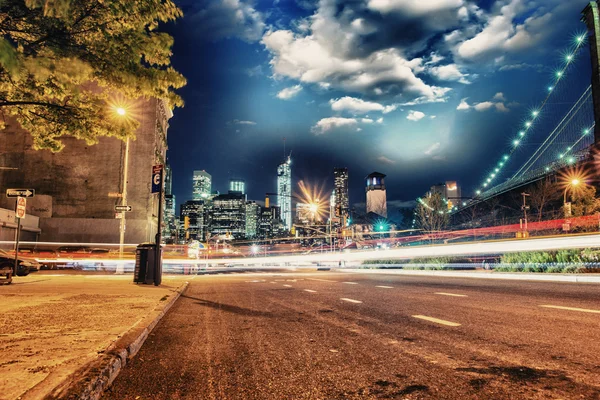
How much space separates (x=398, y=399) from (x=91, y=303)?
7768mm

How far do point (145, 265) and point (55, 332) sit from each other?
374 inches

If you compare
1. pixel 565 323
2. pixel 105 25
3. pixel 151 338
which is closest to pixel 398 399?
pixel 151 338

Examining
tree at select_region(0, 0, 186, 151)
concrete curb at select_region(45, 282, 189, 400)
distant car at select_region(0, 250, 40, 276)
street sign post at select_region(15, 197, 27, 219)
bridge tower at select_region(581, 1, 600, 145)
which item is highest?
bridge tower at select_region(581, 1, 600, 145)

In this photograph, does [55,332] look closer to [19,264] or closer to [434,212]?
[19,264]

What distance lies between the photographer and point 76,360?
4.10 metres

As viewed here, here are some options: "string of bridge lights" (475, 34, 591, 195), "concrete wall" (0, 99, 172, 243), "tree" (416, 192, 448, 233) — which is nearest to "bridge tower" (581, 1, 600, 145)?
"string of bridge lights" (475, 34, 591, 195)

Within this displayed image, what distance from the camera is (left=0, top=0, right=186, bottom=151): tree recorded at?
6493 millimetres

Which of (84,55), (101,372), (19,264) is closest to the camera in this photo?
(101,372)

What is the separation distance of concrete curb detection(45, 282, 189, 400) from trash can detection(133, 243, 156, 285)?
31.0ft

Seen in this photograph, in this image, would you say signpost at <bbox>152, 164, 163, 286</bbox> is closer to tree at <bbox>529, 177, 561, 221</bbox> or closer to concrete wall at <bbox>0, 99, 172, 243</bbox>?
concrete wall at <bbox>0, 99, 172, 243</bbox>

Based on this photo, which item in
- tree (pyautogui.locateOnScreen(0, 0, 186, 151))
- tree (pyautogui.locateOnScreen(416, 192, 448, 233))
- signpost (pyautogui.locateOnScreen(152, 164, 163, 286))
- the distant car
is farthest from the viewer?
tree (pyautogui.locateOnScreen(416, 192, 448, 233))

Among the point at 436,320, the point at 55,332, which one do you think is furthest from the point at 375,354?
the point at 55,332

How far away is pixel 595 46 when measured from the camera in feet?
206

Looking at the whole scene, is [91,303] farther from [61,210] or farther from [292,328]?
[61,210]
